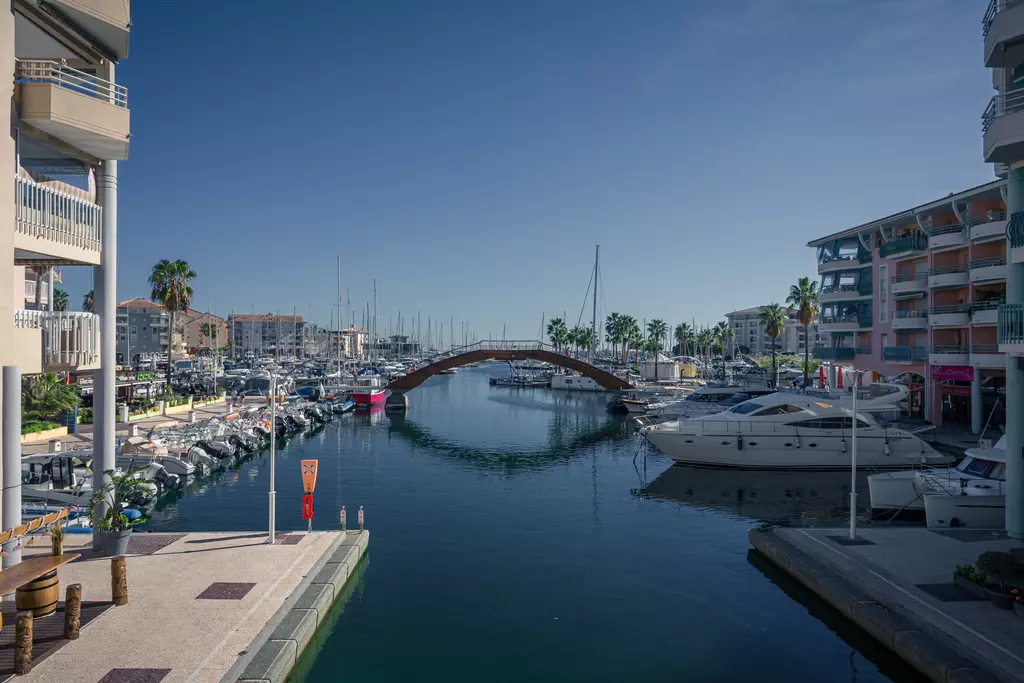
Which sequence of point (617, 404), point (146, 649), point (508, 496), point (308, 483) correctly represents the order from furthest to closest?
point (617, 404), point (508, 496), point (308, 483), point (146, 649)

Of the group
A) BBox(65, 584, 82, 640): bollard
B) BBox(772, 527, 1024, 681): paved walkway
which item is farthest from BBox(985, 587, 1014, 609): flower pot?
BBox(65, 584, 82, 640): bollard

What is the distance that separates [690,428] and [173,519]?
25476 mm

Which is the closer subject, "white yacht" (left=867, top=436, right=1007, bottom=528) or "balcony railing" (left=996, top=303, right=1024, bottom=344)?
"balcony railing" (left=996, top=303, right=1024, bottom=344)

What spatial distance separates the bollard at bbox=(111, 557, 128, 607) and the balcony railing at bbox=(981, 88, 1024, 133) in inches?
921

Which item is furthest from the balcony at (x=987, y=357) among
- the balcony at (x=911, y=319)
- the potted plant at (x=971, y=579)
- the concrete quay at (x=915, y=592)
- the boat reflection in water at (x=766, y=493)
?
the potted plant at (x=971, y=579)

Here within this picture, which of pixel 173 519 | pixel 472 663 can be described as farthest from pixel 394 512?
pixel 472 663

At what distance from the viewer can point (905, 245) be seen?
47688 mm

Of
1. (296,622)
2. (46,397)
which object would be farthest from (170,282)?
(296,622)

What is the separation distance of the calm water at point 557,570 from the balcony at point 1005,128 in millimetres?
12617

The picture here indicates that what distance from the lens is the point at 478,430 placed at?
2333 inches

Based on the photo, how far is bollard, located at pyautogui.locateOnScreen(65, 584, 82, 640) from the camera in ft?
40.5

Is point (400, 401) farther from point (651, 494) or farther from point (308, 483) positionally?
point (308, 483)

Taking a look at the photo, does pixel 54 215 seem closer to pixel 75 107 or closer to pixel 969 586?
pixel 75 107

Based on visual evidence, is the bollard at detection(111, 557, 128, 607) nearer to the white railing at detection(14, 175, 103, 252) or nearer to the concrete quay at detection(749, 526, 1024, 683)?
the white railing at detection(14, 175, 103, 252)
